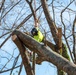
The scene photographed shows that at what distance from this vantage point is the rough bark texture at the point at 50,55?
7.81ft

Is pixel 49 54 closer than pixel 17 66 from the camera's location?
Yes

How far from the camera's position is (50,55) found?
8.79 feet

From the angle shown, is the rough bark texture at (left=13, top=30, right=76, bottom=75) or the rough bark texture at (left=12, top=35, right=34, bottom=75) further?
the rough bark texture at (left=12, top=35, right=34, bottom=75)

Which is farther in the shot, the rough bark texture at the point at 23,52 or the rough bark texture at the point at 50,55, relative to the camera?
the rough bark texture at the point at 23,52

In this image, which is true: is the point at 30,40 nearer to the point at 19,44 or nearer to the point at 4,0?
the point at 19,44

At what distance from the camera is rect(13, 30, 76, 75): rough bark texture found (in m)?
2.38

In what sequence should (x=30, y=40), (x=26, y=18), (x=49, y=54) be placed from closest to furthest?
(x=49, y=54), (x=30, y=40), (x=26, y=18)

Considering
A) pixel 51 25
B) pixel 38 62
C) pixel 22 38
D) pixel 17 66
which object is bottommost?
pixel 17 66

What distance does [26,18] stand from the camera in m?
5.89

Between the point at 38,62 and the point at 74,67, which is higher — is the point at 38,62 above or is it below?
below

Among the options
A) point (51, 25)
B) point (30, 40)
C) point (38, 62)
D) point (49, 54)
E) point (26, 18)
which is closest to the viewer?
point (49, 54)

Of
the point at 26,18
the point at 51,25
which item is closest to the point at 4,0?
the point at 26,18

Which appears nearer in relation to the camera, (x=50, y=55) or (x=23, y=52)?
(x=50, y=55)

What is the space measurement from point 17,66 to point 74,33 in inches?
65.8
